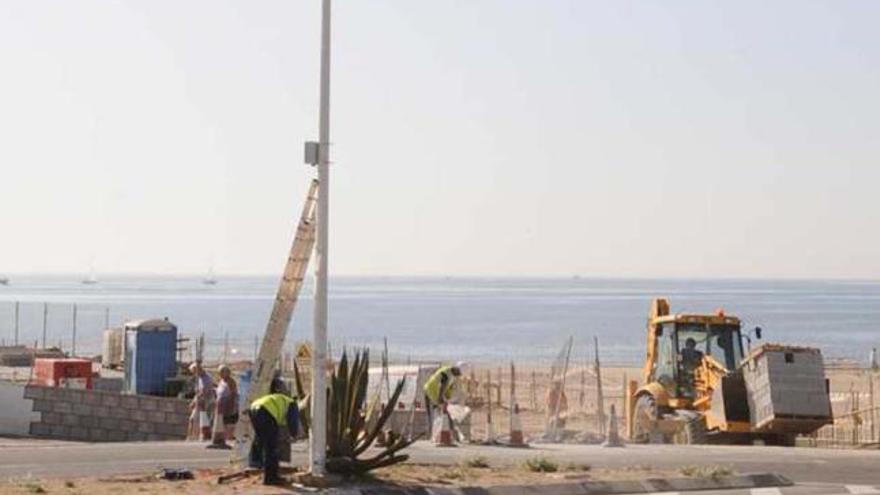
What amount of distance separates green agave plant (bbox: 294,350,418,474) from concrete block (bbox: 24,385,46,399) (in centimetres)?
1652

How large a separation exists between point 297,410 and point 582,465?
186 inches

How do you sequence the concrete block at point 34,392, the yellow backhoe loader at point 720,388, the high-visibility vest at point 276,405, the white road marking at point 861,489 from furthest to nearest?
the concrete block at point 34,392 → the yellow backhoe loader at point 720,388 → the white road marking at point 861,489 → the high-visibility vest at point 276,405

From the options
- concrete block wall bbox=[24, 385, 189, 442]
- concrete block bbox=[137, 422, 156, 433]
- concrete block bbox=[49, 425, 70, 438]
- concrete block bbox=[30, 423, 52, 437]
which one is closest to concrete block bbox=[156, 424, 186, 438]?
concrete block wall bbox=[24, 385, 189, 442]

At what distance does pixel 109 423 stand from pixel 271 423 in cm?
1691

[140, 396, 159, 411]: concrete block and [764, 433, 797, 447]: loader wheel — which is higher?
[140, 396, 159, 411]: concrete block

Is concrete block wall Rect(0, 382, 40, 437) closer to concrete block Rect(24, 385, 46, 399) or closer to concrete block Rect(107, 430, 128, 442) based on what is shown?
concrete block Rect(24, 385, 46, 399)

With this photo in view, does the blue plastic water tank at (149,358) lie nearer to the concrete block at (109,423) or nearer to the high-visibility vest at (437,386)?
the concrete block at (109,423)

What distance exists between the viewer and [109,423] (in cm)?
3106

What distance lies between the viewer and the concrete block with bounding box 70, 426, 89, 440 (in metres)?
31.2

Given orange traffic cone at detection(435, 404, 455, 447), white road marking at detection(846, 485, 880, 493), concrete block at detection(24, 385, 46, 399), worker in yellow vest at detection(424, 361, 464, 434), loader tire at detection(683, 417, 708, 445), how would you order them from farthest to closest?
1. concrete block at detection(24, 385, 46, 399)
2. loader tire at detection(683, 417, 708, 445)
3. worker in yellow vest at detection(424, 361, 464, 434)
4. orange traffic cone at detection(435, 404, 455, 447)
5. white road marking at detection(846, 485, 880, 493)

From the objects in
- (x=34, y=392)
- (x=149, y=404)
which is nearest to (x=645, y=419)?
(x=149, y=404)

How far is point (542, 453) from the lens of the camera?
70.8 ft

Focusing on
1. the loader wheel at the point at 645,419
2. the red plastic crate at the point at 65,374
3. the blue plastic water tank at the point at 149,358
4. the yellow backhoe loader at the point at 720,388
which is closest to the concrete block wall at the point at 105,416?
the red plastic crate at the point at 65,374

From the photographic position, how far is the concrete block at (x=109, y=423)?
30984 millimetres
